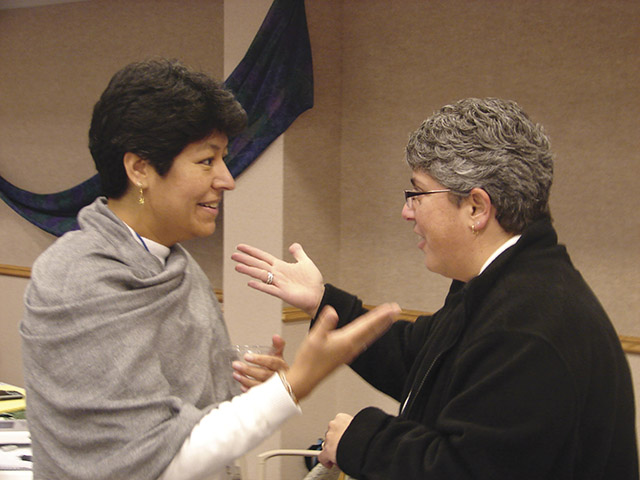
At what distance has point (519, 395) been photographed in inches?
48.3

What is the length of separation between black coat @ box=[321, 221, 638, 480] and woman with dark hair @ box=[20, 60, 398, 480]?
0.62 ft

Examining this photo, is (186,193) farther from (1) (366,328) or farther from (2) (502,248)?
(2) (502,248)

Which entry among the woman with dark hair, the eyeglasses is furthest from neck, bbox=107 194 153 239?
the eyeglasses

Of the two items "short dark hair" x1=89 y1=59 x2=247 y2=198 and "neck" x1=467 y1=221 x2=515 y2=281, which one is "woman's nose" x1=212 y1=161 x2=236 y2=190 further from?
"neck" x1=467 y1=221 x2=515 y2=281

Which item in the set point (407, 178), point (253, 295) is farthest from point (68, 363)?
point (407, 178)

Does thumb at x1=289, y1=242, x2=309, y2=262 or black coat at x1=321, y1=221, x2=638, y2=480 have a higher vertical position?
thumb at x1=289, y1=242, x2=309, y2=262

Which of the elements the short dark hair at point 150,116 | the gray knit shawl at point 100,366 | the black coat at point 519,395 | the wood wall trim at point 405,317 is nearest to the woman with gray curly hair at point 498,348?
the black coat at point 519,395

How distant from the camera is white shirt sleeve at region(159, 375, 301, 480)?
4.17 ft

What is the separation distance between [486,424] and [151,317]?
69 cm

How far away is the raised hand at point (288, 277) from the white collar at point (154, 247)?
0.30m

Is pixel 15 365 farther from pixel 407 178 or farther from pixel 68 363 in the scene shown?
pixel 68 363

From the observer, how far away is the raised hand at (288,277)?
1858mm

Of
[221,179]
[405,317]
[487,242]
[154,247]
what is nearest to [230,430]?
[154,247]

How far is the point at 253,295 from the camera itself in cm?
356
